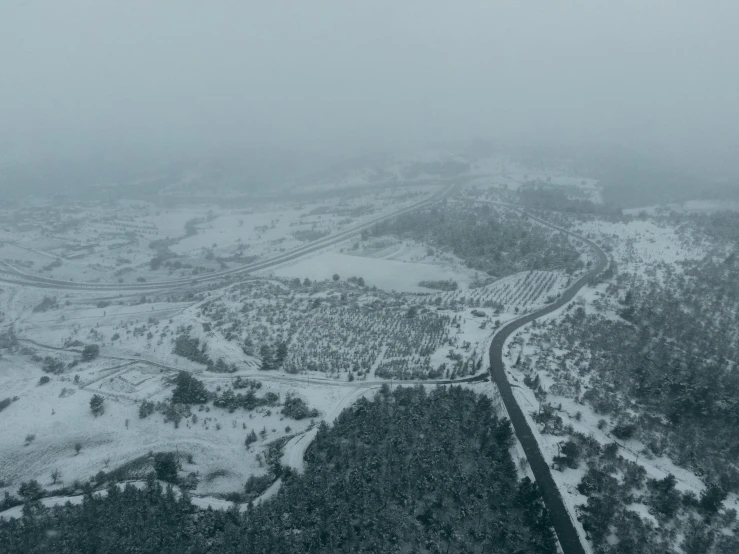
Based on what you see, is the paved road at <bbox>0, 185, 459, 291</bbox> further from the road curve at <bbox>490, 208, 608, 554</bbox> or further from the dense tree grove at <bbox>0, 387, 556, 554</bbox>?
the dense tree grove at <bbox>0, 387, 556, 554</bbox>

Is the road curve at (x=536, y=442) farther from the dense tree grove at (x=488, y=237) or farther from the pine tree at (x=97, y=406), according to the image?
the pine tree at (x=97, y=406)

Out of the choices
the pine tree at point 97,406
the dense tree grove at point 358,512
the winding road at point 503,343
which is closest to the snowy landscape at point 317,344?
the pine tree at point 97,406

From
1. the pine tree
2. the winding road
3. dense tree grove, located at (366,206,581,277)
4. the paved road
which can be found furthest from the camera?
the paved road

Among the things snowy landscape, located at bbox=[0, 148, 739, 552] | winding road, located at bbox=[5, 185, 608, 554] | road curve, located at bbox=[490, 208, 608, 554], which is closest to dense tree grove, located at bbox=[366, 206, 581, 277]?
snowy landscape, located at bbox=[0, 148, 739, 552]

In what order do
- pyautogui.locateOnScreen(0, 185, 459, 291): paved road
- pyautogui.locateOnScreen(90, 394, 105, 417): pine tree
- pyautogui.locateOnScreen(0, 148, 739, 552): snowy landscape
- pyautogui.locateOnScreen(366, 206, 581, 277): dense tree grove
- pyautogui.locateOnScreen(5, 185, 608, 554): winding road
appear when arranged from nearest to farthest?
pyautogui.locateOnScreen(5, 185, 608, 554): winding road → pyautogui.locateOnScreen(0, 148, 739, 552): snowy landscape → pyautogui.locateOnScreen(90, 394, 105, 417): pine tree → pyautogui.locateOnScreen(366, 206, 581, 277): dense tree grove → pyautogui.locateOnScreen(0, 185, 459, 291): paved road

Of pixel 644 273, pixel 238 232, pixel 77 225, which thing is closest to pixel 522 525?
pixel 644 273

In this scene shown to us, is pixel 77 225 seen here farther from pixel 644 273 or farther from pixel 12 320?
pixel 644 273

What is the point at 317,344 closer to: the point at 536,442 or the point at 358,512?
the point at 358,512

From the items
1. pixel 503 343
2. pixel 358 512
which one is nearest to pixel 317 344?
pixel 503 343
